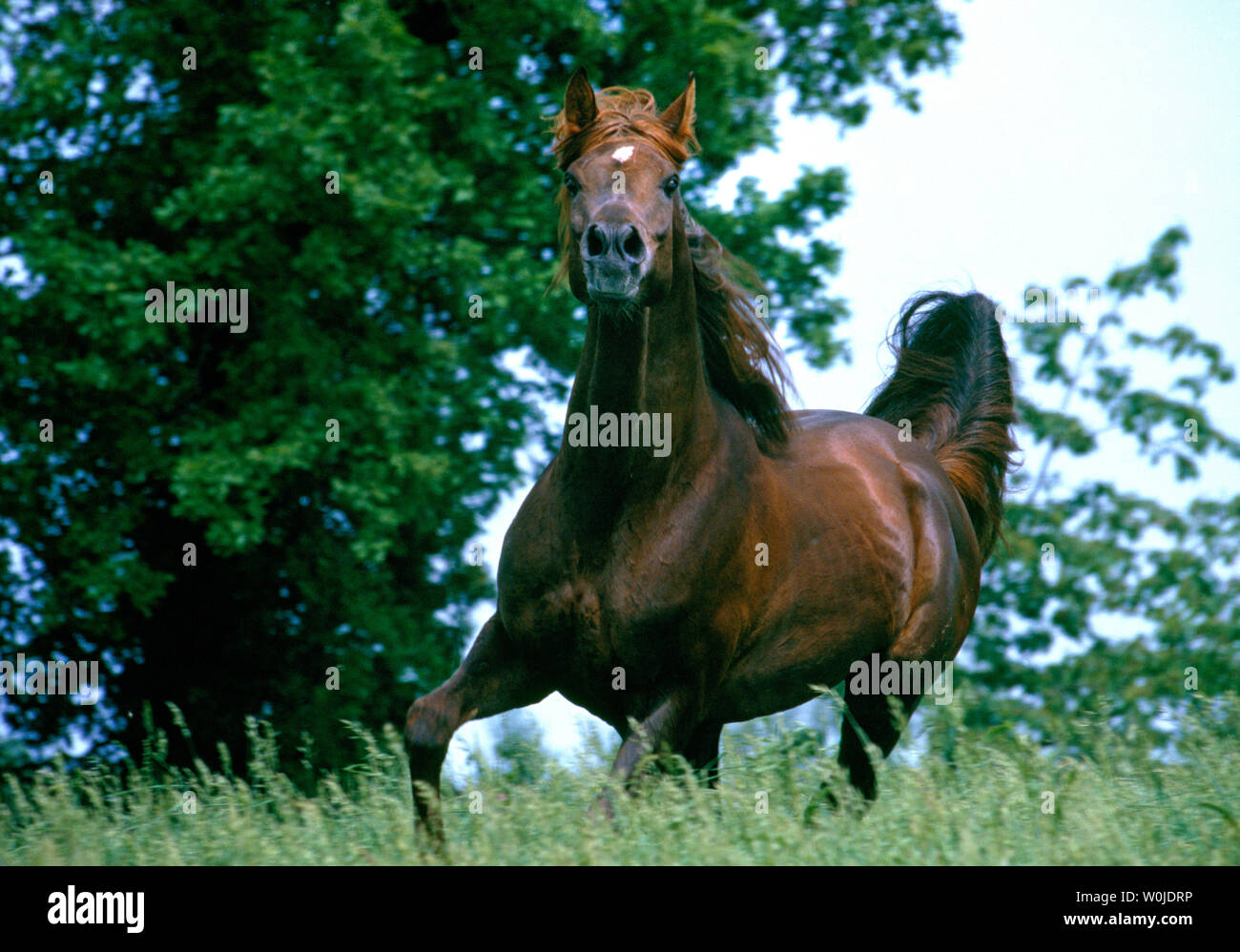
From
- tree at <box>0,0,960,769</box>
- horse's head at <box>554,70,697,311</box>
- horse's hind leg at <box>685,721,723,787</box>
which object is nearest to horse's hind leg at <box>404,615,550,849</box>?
horse's hind leg at <box>685,721,723,787</box>

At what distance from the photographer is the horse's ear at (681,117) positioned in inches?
200

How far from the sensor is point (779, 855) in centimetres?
399

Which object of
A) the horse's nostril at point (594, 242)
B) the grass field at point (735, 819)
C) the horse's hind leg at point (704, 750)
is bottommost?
the grass field at point (735, 819)

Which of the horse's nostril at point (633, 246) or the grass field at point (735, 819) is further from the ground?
the horse's nostril at point (633, 246)

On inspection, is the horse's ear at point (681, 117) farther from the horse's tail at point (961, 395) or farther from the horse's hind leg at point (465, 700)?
the horse's tail at point (961, 395)

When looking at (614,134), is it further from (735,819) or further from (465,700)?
(735,819)

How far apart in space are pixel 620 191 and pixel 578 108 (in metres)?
0.60

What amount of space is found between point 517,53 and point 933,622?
25.1 ft

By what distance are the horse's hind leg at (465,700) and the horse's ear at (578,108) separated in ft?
5.84

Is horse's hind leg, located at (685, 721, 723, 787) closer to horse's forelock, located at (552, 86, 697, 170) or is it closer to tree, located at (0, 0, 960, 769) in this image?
horse's forelock, located at (552, 86, 697, 170)

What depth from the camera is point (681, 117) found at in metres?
5.11

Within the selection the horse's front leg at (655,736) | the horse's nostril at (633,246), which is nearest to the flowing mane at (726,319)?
the horse's nostril at (633,246)

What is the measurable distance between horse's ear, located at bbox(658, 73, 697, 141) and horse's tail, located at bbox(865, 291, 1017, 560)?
96.9 inches

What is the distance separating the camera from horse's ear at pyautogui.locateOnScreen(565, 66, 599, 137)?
486 cm
